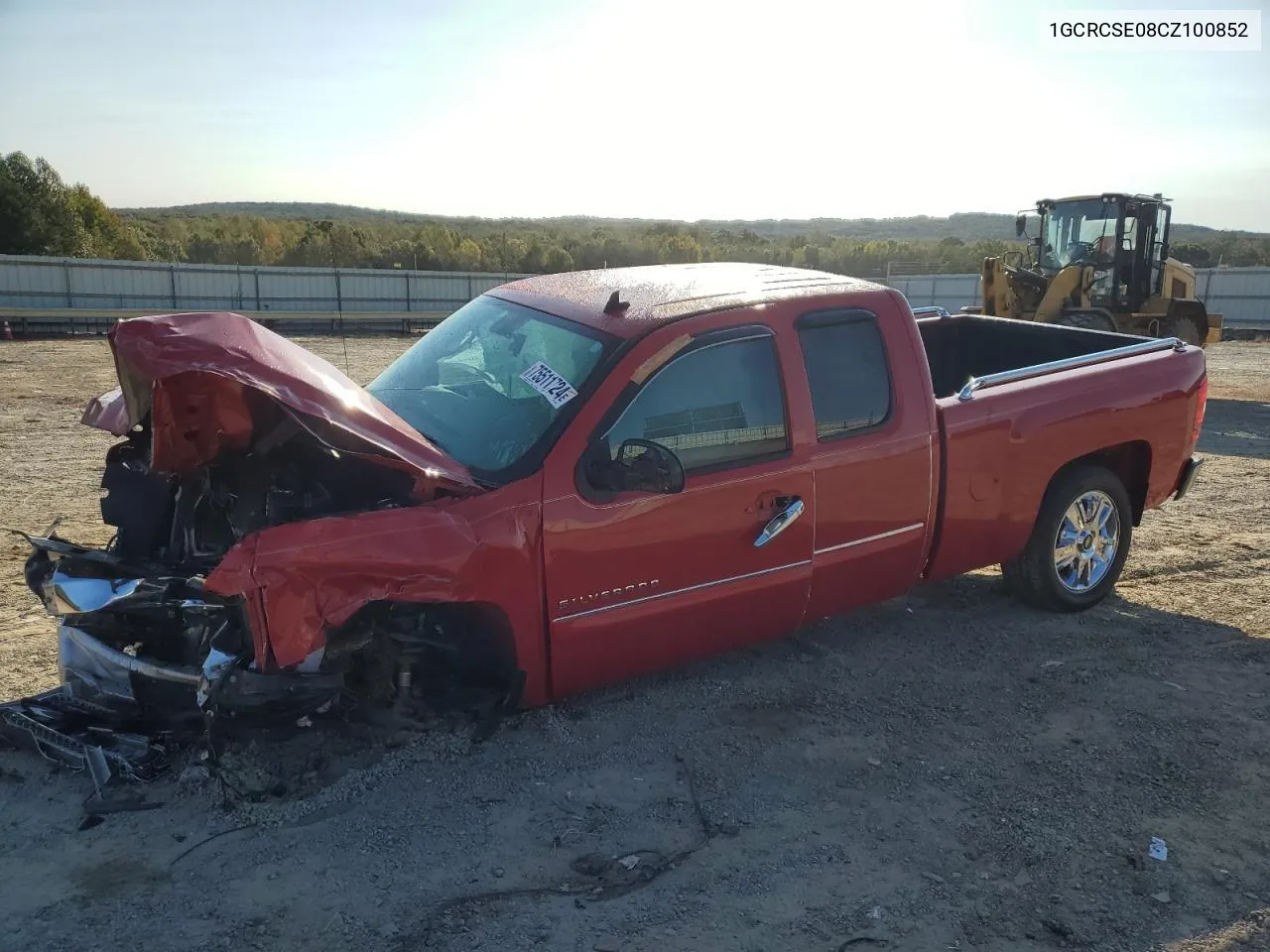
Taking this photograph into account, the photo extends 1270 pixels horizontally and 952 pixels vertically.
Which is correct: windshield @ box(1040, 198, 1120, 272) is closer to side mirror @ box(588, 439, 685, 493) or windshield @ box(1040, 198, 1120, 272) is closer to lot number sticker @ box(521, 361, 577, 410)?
lot number sticker @ box(521, 361, 577, 410)

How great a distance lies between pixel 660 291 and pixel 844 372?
3.06ft

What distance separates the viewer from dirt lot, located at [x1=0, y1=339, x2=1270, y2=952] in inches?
122

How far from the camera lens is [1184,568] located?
21.3 ft

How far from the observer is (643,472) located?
3768 mm

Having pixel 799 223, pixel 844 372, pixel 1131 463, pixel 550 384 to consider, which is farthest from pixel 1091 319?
pixel 799 223

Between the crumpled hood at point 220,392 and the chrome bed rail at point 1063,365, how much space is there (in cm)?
277

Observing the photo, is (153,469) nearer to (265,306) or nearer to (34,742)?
(34,742)

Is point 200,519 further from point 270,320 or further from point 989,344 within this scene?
point 270,320

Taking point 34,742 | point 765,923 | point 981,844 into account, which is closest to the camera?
point 765,923

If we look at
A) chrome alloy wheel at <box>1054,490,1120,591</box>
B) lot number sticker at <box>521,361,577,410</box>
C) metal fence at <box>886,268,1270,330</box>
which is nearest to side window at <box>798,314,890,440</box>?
lot number sticker at <box>521,361,577,410</box>

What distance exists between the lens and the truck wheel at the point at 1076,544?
545 cm

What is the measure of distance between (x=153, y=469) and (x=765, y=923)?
8.73 feet

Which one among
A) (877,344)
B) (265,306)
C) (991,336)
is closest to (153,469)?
(877,344)

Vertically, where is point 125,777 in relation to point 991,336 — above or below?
below
